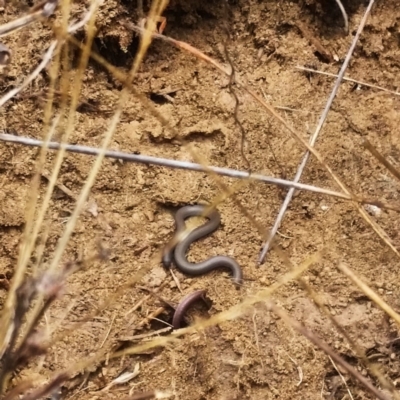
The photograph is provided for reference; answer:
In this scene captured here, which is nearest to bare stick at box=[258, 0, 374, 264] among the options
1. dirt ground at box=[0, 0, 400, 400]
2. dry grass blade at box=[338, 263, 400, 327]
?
dirt ground at box=[0, 0, 400, 400]

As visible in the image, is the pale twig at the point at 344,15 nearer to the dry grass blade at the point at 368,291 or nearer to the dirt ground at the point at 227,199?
the dirt ground at the point at 227,199

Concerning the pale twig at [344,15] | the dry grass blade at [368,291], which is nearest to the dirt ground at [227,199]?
the pale twig at [344,15]

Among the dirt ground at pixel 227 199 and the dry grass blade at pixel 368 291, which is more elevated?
the dry grass blade at pixel 368 291

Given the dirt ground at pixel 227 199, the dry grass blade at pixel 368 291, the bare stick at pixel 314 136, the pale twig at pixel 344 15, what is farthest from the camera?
the pale twig at pixel 344 15

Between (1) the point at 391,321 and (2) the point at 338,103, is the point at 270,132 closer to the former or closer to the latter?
(2) the point at 338,103

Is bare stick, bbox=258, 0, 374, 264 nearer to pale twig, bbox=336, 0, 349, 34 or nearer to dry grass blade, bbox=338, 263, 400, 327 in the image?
pale twig, bbox=336, 0, 349, 34

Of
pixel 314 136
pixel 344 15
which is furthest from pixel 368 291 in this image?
pixel 344 15

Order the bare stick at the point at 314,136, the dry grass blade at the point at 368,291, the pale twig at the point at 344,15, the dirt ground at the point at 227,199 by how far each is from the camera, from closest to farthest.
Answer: the dry grass blade at the point at 368,291 < the dirt ground at the point at 227,199 < the bare stick at the point at 314,136 < the pale twig at the point at 344,15

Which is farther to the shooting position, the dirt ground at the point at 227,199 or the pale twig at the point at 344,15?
the pale twig at the point at 344,15

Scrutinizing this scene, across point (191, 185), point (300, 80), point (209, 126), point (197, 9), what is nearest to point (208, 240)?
point (191, 185)
